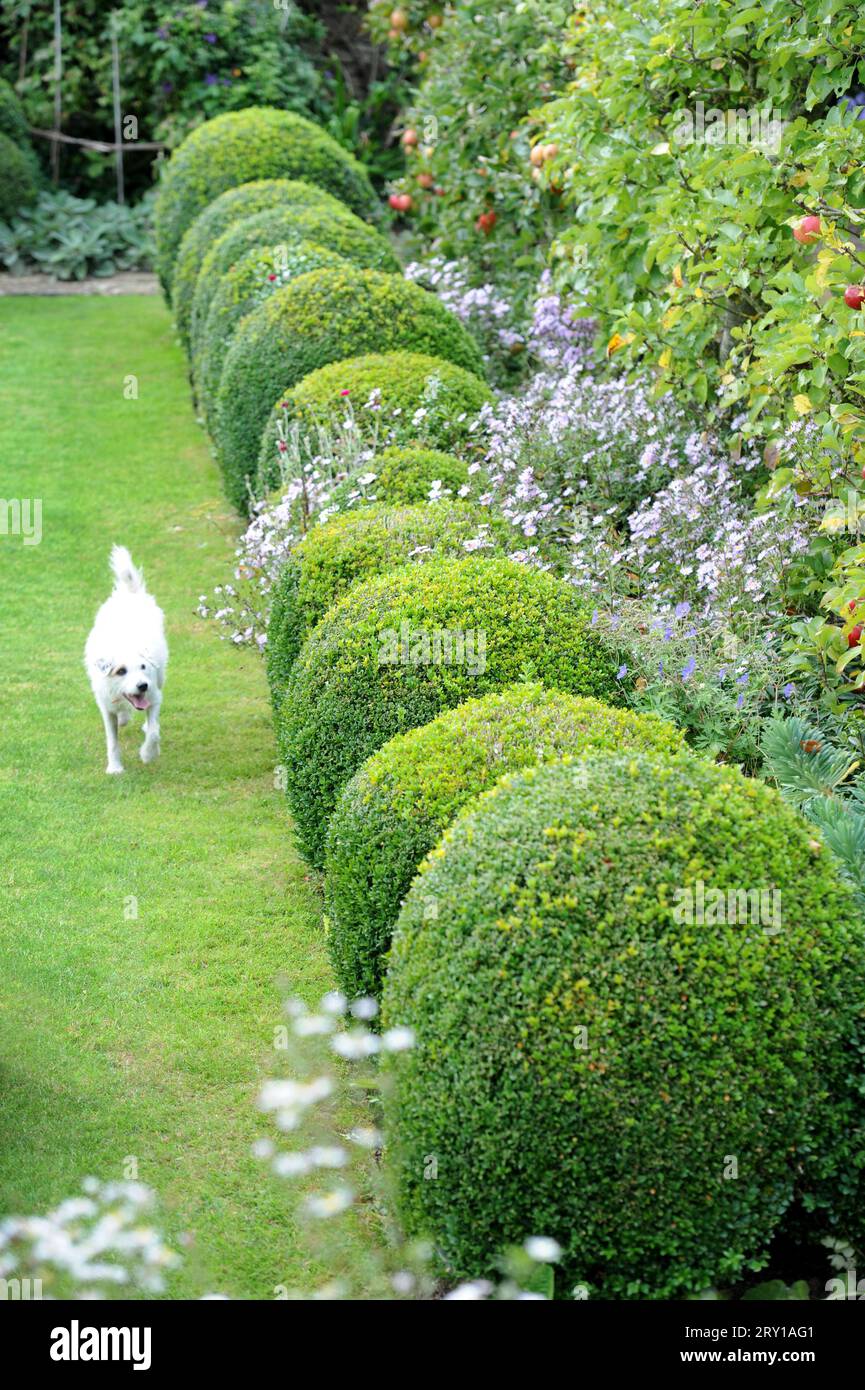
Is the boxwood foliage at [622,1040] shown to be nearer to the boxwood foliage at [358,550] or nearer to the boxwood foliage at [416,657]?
the boxwood foliage at [416,657]

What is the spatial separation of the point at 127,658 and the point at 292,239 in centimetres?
409

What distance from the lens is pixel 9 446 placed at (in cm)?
1091

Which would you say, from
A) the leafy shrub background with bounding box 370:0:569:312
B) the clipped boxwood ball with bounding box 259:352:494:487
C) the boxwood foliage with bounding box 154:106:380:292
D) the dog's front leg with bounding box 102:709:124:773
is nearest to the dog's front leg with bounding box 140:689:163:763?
the dog's front leg with bounding box 102:709:124:773

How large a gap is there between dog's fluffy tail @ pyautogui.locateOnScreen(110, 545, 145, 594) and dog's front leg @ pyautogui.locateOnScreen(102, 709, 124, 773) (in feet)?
1.99

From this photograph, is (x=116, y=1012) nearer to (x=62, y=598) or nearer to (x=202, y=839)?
(x=202, y=839)

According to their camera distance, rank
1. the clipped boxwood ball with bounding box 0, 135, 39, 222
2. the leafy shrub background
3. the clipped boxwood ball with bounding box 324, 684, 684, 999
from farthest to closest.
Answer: the clipped boxwood ball with bounding box 0, 135, 39, 222, the leafy shrub background, the clipped boxwood ball with bounding box 324, 684, 684, 999

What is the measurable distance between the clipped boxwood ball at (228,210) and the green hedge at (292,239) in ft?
0.49

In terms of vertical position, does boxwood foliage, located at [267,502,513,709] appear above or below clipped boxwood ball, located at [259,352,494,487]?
below

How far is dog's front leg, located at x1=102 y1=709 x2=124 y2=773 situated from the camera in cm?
641

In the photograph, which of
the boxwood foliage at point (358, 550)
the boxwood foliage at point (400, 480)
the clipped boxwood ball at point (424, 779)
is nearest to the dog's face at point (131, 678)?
the boxwood foliage at point (358, 550)

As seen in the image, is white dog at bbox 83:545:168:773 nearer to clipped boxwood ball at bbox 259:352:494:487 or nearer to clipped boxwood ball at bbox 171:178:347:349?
clipped boxwood ball at bbox 259:352:494:487

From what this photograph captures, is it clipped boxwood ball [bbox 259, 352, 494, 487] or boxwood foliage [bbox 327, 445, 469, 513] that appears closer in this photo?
boxwood foliage [bbox 327, 445, 469, 513]

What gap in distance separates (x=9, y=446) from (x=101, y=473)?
2.93 feet

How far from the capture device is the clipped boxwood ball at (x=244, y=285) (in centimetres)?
882
